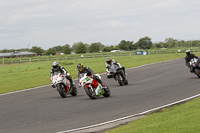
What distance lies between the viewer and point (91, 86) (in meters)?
15.3

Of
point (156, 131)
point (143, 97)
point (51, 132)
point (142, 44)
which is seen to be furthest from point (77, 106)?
point (142, 44)

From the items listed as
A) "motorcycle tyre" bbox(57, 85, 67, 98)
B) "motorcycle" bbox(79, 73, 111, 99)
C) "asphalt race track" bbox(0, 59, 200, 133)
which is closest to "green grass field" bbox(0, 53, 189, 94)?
"motorcycle tyre" bbox(57, 85, 67, 98)

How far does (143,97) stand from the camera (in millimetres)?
15336

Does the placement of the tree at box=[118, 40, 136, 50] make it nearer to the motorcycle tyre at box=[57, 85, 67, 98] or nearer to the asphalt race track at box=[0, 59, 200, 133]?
the motorcycle tyre at box=[57, 85, 67, 98]

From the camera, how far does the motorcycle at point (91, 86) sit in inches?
591

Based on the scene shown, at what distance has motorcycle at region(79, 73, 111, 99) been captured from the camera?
15008mm

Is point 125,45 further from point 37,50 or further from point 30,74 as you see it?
point 30,74

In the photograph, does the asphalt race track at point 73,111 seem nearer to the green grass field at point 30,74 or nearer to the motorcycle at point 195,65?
the motorcycle at point 195,65

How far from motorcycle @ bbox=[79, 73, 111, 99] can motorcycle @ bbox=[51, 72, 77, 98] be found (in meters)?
1.47

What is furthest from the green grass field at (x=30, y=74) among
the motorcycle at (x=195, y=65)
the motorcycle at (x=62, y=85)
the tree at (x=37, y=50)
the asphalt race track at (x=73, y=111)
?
the tree at (x=37, y=50)

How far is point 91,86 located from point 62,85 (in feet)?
6.61

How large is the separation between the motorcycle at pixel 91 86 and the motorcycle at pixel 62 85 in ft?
4.81

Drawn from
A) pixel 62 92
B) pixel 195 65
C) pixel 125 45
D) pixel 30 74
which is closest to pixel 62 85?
pixel 62 92

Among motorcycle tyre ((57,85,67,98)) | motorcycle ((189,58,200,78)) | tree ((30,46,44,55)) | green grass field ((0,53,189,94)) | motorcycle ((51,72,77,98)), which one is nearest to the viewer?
motorcycle ((51,72,77,98))
